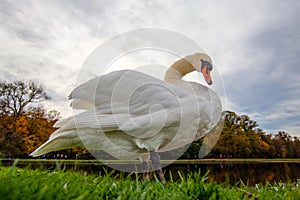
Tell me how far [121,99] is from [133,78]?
0.40 metres

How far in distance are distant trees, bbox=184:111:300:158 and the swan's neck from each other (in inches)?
1109

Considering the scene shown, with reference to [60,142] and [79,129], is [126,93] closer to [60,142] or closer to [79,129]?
[79,129]

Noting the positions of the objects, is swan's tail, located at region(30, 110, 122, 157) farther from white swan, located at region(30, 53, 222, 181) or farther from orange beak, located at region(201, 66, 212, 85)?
orange beak, located at region(201, 66, 212, 85)

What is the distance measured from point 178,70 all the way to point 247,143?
1597 inches

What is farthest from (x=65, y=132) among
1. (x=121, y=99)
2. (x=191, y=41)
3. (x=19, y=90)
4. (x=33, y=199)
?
(x=19, y=90)

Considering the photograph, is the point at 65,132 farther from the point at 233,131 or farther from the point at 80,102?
the point at 233,131

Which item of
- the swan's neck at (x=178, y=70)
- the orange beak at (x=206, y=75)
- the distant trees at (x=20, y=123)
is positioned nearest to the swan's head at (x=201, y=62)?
the orange beak at (x=206, y=75)

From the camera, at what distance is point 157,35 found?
4.51 metres

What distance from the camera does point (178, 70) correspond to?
602 cm

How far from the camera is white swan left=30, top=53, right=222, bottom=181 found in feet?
13.2

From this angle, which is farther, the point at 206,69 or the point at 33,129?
the point at 33,129

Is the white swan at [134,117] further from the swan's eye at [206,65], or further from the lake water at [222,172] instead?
the swan's eye at [206,65]

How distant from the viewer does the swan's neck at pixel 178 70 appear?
5.57 meters

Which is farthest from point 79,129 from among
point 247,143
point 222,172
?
point 247,143
